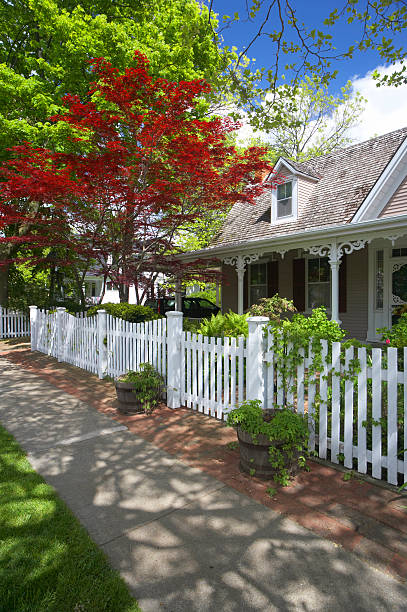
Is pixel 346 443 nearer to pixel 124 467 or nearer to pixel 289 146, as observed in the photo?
pixel 124 467

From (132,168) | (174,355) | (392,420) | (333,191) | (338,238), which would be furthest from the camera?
(333,191)

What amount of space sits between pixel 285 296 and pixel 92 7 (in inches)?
500

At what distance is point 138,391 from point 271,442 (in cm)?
269

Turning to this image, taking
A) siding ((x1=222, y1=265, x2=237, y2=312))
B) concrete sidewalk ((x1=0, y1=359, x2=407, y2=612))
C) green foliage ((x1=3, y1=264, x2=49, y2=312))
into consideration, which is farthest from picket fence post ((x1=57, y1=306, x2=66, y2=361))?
green foliage ((x1=3, y1=264, x2=49, y2=312))

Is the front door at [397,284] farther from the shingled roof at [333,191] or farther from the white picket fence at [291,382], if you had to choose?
the white picket fence at [291,382]

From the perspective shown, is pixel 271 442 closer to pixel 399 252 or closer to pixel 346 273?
pixel 399 252

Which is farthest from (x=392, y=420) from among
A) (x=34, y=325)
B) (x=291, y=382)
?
(x=34, y=325)

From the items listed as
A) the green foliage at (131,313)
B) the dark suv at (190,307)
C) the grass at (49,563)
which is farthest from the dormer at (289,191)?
the grass at (49,563)

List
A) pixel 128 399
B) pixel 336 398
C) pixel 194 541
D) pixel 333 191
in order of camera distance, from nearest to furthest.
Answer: pixel 194 541 < pixel 336 398 < pixel 128 399 < pixel 333 191

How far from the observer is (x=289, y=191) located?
11.9 meters

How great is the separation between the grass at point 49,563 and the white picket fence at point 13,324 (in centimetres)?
1393

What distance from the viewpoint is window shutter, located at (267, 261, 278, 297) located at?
12.9 metres

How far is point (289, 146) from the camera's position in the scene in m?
27.0

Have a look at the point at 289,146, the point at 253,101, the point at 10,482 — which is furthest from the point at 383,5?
the point at 289,146
